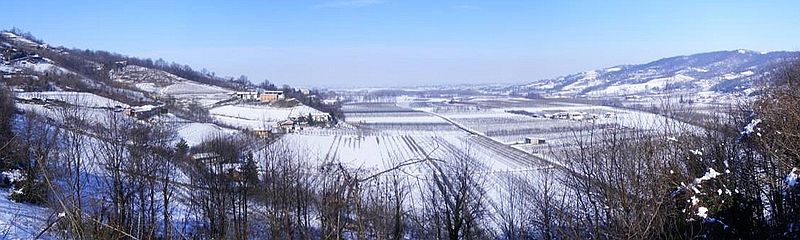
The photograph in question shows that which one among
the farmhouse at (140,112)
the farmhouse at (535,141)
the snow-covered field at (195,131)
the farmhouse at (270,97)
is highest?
the farmhouse at (140,112)

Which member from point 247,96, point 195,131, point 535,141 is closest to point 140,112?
point 195,131

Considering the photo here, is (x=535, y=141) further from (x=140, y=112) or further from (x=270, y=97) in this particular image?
(x=270, y=97)

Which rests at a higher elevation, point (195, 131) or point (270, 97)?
point (270, 97)

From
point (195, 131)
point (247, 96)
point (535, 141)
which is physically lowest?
point (535, 141)

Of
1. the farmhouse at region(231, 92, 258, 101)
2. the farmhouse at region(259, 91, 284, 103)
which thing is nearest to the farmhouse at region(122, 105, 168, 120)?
the farmhouse at region(259, 91, 284, 103)

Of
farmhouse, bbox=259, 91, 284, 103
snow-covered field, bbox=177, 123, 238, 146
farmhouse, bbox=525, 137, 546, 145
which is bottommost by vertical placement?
farmhouse, bbox=525, 137, 546, 145

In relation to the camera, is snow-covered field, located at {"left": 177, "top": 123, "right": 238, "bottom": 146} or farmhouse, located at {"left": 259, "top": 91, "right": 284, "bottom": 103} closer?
snow-covered field, located at {"left": 177, "top": 123, "right": 238, "bottom": 146}

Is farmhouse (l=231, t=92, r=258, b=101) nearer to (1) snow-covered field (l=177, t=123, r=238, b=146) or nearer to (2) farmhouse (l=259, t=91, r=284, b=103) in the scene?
(2) farmhouse (l=259, t=91, r=284, b=103)

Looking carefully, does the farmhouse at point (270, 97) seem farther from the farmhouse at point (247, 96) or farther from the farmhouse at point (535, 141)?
the farmhouse at point (535, 141)

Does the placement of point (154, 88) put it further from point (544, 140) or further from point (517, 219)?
point (517, 219)

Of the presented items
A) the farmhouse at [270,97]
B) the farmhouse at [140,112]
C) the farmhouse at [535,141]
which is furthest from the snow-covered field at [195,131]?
the farmhouse at [270,97]

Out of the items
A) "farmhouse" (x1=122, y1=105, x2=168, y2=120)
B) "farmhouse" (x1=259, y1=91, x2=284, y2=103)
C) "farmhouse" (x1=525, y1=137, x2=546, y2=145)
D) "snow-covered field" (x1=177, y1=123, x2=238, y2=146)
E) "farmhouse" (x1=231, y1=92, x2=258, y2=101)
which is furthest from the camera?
"farmhouse" (x1=231, y1=92, x2=258, y2=101)
